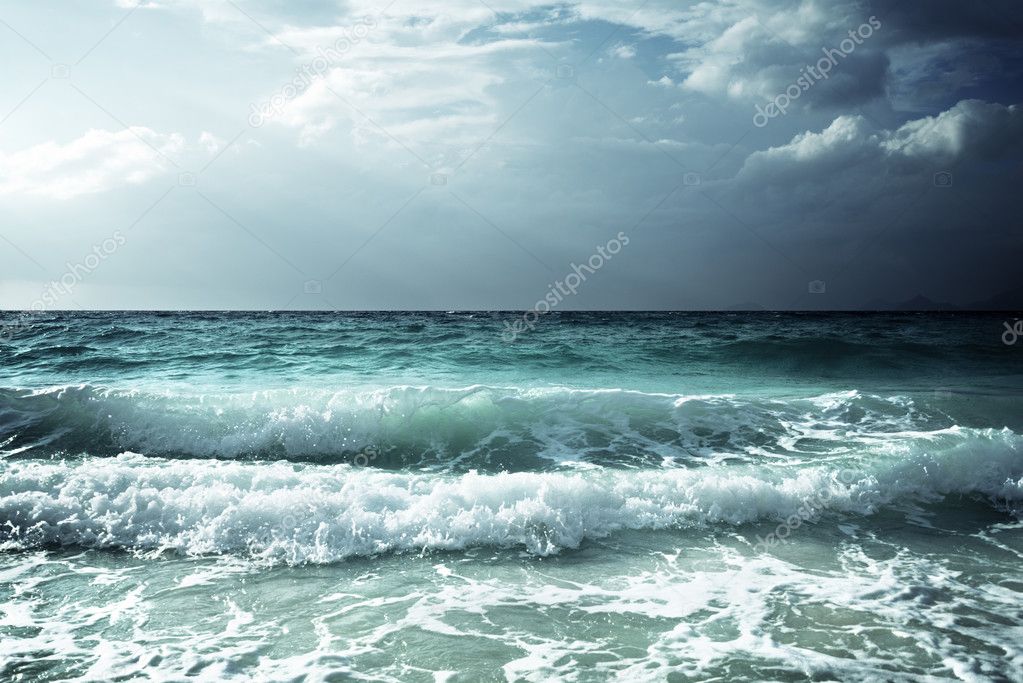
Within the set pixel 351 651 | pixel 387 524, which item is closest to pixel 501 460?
pixel 387 524

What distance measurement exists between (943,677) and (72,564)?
8.00 meters

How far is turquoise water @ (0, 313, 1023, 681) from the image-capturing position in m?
4.68

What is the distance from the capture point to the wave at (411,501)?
691 centimetres

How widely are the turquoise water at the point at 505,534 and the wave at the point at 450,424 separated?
63mm

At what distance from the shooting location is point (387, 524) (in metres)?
7.05

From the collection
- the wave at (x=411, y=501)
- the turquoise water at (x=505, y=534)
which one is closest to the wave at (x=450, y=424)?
the turquoise water at (x=505, y=534)

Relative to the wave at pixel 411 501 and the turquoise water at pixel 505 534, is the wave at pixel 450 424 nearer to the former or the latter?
the turquoise water at pixel 505 534

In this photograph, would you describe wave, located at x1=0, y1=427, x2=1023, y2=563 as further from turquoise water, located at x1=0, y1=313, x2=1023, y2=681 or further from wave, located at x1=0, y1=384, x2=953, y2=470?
wave, located at x1=0, y1=384, x2=953, y2=470

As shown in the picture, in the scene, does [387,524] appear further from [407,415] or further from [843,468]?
[843,468]

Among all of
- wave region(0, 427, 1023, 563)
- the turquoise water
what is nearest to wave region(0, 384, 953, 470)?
the turquoise water

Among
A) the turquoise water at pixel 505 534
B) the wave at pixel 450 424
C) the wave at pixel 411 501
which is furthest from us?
the wave at pixel 450 424

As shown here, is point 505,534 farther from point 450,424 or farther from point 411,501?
point 450,424

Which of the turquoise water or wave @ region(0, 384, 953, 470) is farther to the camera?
wave @ region(0, 384, 953, 470)

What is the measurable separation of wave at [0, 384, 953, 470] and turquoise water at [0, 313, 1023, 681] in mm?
63
